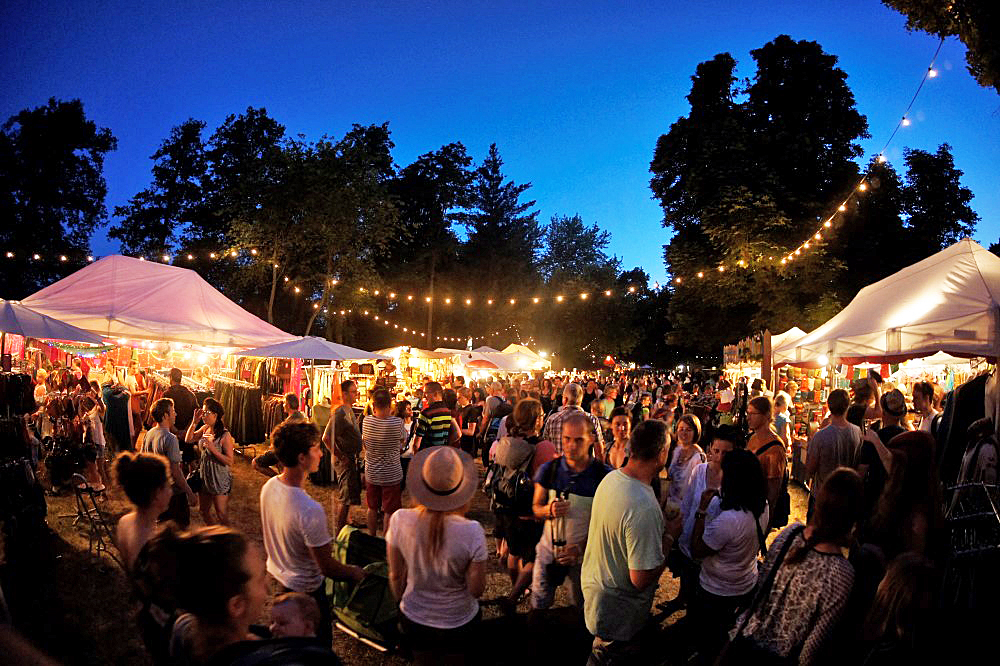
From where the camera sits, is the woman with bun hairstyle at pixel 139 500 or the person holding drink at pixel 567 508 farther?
the person holding drink at pixel 567 508

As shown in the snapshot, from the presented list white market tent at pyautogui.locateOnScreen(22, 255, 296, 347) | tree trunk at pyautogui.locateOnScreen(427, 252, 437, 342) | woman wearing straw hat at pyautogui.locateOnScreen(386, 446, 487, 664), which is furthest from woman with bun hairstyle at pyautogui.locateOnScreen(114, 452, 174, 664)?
tree trunk at pyautogui.locateOnScreen(427, 252, 437, 342)

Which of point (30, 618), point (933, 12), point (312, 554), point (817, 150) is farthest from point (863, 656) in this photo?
point (817, 150)

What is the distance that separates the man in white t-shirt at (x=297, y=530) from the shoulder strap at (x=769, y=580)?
1907mm

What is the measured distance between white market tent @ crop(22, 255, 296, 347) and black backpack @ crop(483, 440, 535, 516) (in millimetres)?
9036

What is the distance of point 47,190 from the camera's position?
28.8m

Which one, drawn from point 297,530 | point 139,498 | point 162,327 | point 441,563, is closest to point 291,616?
point 441,563

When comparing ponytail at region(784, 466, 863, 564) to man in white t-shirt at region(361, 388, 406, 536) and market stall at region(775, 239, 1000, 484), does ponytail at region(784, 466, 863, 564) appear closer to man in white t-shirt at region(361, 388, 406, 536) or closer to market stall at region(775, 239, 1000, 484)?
market stall at region(775, 239, 1000, 484)

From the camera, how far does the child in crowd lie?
2047mm

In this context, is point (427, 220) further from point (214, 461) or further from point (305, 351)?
point (214, 461)

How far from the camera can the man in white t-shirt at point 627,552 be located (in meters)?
2.79

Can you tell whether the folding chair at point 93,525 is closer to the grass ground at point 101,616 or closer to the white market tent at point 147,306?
the grass ground at point 101,616

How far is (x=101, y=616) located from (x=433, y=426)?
325cm

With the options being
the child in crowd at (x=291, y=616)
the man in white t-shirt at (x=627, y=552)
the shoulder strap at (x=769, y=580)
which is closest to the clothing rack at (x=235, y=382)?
the man in white t-shirt at (x=627, y=552)

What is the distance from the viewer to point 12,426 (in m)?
5.70
